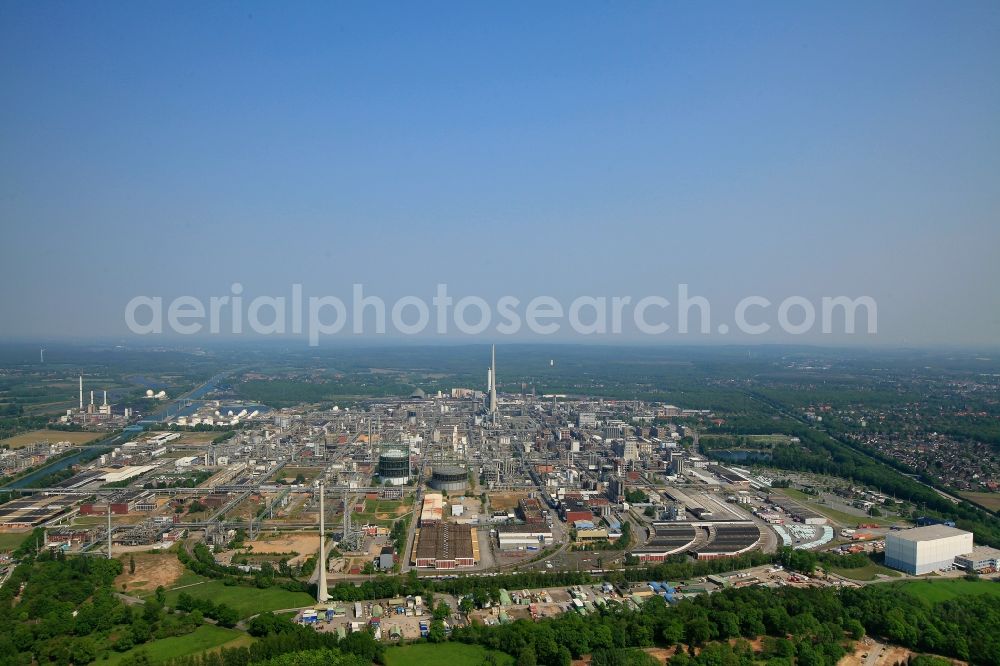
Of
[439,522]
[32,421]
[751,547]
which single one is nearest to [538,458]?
[439,522]

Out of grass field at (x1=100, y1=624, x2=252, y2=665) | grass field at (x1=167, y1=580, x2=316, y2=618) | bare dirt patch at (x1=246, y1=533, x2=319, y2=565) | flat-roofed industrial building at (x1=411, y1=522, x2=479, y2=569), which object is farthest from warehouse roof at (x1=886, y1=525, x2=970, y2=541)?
grass field at (x1=100, y1=624, x2=252, y2=665)

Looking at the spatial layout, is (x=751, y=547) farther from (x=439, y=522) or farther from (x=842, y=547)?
(x=439, y=522)

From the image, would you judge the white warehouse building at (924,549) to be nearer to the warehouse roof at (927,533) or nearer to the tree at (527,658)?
the warehouse roof at (927,533)

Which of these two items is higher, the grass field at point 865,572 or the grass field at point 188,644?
the grass field at point 188,644

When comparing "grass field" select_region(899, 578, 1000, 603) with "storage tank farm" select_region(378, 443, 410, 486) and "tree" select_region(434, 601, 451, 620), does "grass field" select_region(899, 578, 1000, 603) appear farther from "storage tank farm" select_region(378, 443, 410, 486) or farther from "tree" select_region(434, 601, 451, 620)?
"storage tank farm" select_region(378, 443, 410, 486)

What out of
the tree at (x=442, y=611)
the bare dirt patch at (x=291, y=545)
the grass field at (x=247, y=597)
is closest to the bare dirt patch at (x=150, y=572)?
the grass field at (x=247, y=597)

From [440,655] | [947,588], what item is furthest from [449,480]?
[947,588]
